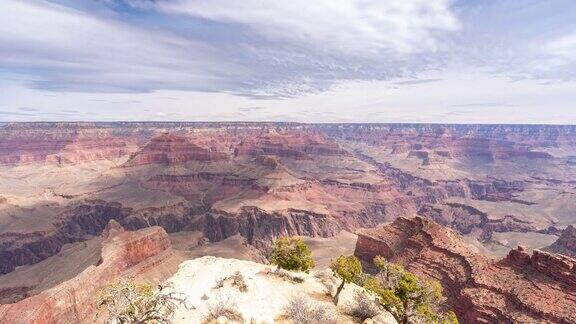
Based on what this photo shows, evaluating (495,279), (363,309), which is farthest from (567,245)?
(363,309)

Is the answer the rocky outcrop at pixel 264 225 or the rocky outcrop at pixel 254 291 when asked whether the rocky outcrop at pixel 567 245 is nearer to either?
the rocky outcrop at pixel 264 225

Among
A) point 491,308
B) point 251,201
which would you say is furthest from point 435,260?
point 251,201

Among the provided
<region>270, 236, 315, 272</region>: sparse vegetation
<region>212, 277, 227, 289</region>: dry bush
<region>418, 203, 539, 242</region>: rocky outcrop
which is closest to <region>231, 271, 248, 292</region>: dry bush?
<region>212, 277, 227, 289</region>: dry bush

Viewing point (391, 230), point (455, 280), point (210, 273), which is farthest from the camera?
point (391, 230)

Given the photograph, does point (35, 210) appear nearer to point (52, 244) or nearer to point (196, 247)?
point (52, 244)

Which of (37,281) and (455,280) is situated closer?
(455,280)

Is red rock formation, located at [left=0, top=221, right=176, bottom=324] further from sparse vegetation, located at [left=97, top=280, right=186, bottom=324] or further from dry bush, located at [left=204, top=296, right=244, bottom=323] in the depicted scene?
sparse vegetation, located at [left=97, top=280, right=186, bottom=324]

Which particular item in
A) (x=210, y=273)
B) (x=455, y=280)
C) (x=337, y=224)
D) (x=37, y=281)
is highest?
(x=210, y=273)
